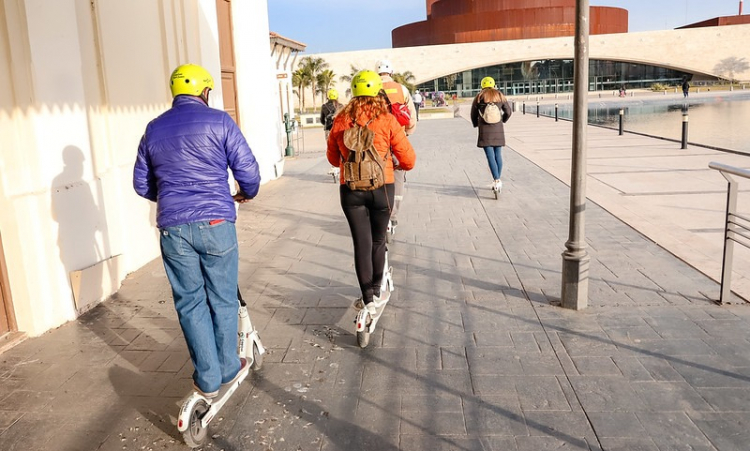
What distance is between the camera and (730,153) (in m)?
14.5

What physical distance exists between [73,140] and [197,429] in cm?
316

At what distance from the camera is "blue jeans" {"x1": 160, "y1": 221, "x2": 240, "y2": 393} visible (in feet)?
10.9

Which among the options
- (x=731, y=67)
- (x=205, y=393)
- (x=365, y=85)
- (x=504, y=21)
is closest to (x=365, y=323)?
(x=205, y=393)

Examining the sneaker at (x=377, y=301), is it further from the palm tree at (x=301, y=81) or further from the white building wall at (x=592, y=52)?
the white building wall at (x=592, y=52)

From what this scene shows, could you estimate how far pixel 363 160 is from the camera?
4.27m

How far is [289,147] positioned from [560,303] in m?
15.1

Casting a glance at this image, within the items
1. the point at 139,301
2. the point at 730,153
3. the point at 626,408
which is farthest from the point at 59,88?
the point at 730,153

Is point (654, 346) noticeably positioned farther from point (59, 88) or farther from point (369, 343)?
point (59, 88)

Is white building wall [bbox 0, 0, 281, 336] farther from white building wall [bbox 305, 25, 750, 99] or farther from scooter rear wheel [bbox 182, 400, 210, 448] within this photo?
white building wall [bbox 305, 25, 750, 99]

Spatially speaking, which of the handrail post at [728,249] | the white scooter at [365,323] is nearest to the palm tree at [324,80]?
the handrail post at [728,249]

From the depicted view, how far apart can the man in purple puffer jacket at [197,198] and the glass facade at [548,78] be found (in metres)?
81.5

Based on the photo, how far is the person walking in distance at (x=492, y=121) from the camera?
32.1ft

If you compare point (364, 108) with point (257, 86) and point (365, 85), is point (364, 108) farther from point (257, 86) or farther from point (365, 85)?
point (257, 86)

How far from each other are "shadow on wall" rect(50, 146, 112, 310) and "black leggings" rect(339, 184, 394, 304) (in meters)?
2.37
